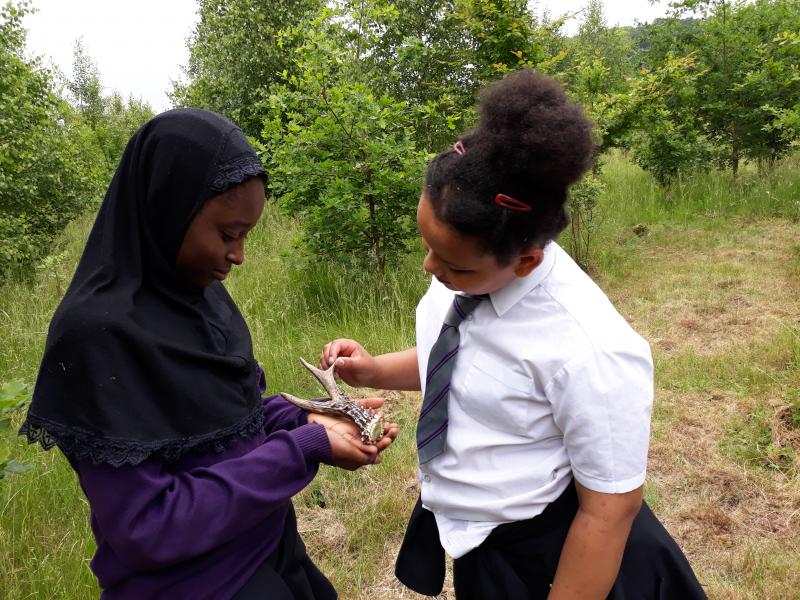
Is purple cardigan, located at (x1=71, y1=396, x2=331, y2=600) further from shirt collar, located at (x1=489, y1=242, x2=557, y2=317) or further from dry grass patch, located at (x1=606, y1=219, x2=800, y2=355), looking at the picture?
dry grass patch, located at (x1=606, y1=219, x2=800, y2=355)

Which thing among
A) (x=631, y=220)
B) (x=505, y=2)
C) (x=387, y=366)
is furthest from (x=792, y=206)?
(x=387, y=366)

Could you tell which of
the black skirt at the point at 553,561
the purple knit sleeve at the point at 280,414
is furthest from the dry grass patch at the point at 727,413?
the purple knit sleeve at the point at 280,414

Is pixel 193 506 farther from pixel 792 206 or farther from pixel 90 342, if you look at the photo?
pixel 792 206

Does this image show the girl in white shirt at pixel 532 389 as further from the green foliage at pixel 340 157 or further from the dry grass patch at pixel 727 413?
the green foliage at pixel 340 157

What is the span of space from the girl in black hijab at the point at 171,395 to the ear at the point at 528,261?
0.64 m

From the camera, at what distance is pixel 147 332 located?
4.17 feet

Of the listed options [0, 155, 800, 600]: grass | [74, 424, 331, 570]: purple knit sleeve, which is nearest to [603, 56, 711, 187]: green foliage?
[0, 155, 800, 600]: grass

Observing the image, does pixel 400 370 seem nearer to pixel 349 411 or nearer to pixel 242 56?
pixel 349 411

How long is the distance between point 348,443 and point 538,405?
528 mm

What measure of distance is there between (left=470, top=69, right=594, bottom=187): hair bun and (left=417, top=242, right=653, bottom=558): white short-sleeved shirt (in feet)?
0.80

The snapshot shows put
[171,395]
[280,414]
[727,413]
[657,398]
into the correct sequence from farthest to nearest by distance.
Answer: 1. [657,398]
2. [727,413]
3. [280,414]
4. [171,395]

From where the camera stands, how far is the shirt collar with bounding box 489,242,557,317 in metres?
1.28

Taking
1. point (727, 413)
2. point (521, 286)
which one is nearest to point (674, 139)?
point (727, 413)

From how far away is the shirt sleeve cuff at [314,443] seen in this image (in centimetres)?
142
